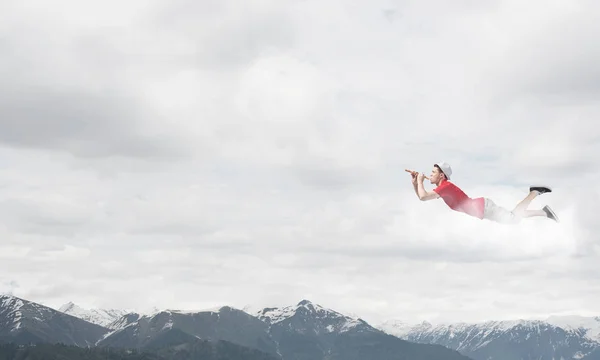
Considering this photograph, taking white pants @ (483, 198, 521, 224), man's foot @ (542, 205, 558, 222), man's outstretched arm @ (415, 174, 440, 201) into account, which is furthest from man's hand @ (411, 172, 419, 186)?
man's foot @ (542, 205, 558, 222)

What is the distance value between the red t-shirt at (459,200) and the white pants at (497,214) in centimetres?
28

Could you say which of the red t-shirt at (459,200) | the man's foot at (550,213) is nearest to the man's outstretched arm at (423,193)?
the red t-shirt at (459,200)

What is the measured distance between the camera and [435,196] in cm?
3472

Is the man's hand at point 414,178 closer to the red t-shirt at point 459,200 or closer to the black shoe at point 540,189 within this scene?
the red t-shirt at point 459,200

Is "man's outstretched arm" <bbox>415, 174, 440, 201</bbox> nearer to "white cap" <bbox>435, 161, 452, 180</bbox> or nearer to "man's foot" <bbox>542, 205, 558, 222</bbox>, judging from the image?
"white cap" <bbox>435, 161, 452, 180</bbox>

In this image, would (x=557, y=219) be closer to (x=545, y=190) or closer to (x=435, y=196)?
(x=545, y=190)

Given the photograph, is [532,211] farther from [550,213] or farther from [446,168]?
[446,168]

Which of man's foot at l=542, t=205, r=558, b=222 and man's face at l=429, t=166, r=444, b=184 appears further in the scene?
man's foot at l=542, t=205, r=558, b=222

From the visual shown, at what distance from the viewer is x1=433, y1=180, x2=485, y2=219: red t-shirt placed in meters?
34.4

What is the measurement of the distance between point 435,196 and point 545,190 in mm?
4985

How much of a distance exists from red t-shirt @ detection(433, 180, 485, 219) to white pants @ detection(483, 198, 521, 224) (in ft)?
0.91

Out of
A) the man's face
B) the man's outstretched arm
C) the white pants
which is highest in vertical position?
the man's face

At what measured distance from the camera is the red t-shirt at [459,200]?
1356 inches

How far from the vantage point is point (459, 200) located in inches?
1379
